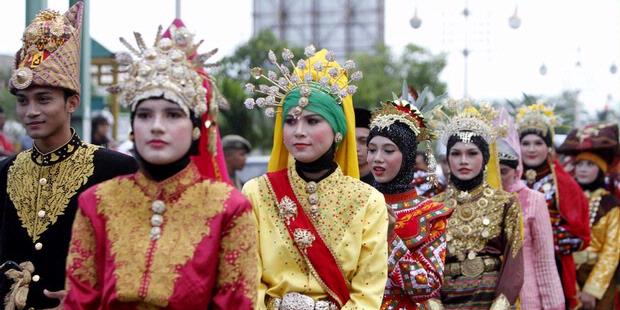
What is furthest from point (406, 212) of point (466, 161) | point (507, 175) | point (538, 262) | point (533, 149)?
point (533, 149)

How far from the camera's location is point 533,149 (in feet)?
34.1

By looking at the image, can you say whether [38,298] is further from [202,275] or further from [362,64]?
[362,64]

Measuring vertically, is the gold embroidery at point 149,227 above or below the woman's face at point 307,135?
below

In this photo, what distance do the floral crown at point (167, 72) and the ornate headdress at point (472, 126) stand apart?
3806 mm

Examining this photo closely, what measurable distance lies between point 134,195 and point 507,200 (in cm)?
400

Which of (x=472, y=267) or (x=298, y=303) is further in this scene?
(x=472, y=267)

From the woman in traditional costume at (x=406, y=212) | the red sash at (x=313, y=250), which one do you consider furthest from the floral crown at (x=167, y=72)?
the woman in traditional costume at (x=406, y=212)

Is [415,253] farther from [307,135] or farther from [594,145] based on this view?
[594,145]

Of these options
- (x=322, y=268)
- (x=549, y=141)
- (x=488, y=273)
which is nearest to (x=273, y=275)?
(x=322, y=268)

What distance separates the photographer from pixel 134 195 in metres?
4.38

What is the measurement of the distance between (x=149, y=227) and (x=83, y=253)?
28 centimetres

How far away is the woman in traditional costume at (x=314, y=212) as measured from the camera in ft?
17.8

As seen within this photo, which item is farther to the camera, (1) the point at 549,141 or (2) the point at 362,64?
(2) the point at 362,64

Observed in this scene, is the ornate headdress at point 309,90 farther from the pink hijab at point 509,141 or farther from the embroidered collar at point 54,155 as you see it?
the pink hijab at point 509,141
